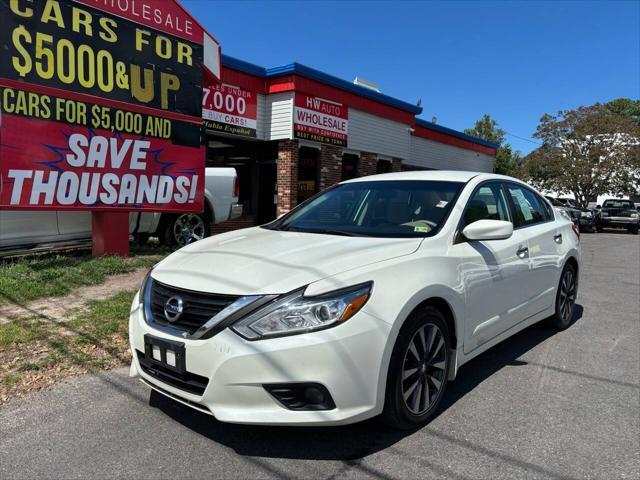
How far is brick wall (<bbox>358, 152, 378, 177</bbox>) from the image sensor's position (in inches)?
649

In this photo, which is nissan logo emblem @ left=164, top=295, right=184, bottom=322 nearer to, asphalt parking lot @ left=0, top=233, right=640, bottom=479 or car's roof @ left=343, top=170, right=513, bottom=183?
Answer: asphalt parking lot @ left=0, top=233, right=640, bottom=479

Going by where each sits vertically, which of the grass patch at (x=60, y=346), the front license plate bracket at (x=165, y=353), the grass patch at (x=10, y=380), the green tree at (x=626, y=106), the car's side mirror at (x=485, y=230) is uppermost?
the green tree at (x=626, y=106)

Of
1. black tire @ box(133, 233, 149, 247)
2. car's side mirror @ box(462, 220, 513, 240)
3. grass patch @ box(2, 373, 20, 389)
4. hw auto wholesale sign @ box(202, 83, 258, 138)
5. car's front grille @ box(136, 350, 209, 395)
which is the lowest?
grass patch @ box(2, 373, 20, 389)

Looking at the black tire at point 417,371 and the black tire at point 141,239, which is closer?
the black tire at point 417,371

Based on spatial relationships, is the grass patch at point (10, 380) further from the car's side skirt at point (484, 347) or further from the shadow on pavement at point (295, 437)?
the car's side skirt at point (484, 347)

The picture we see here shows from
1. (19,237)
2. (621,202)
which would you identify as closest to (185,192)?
(19,237)

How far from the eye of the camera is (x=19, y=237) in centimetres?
741

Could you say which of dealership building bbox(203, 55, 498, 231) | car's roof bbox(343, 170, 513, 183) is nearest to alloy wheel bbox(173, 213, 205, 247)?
dealership building bbox(203, 55, 498, 231)

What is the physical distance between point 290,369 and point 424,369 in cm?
100

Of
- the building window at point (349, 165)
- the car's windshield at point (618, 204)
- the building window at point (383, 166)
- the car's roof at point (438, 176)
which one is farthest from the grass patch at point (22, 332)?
the car's windshield at point (618, 204)

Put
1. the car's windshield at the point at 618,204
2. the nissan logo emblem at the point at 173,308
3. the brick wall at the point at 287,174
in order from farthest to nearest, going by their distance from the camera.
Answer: the car's windshield at the point at 618,204
the brick wall at the point at 287,174
the nissan logo emblem at the point at 173,308

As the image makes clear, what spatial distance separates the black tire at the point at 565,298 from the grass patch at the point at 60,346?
4193 mm

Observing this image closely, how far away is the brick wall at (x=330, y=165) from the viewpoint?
14.9m

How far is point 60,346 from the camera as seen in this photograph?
4410mm
